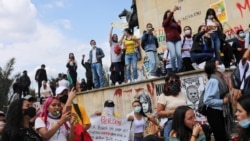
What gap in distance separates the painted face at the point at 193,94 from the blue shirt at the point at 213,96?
9.97 ft

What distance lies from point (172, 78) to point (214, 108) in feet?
2.46

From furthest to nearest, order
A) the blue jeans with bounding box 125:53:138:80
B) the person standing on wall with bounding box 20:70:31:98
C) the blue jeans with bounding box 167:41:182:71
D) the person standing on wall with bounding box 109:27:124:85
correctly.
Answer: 1. the person standing on wall with bounding box 20:70:31:98
2. the person standing on wall with bounding box 109:27:124:85
3. the blue jeans with bounding box 125:53:138:80
4. the blue jeans with bounding box 167:41:182:71

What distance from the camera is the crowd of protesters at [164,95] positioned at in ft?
13.9

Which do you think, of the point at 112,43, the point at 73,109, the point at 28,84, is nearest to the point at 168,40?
the point at 112,43

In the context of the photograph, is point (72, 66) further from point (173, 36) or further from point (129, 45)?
point (173, 36)

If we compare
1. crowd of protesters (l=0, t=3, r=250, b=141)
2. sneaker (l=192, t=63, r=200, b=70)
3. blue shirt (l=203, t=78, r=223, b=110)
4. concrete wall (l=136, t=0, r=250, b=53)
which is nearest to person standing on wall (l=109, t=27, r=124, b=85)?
crowd of protesters (l=0, t=3, r=250, b=141)

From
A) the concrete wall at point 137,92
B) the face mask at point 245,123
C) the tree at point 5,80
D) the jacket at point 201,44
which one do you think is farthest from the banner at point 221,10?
the tree at point 5,80

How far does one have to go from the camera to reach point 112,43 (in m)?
13.0

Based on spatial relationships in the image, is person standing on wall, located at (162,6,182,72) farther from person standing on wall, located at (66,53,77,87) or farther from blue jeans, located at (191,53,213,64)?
person standing on wall, located at (66,53,77,87)

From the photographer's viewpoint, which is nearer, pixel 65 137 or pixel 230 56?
pixel 65 137

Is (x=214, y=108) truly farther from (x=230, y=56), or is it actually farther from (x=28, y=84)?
(x=28, y=84)

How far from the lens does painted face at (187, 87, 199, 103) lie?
29.9 ft

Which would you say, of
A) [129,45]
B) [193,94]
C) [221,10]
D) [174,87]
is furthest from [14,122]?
[221,10]

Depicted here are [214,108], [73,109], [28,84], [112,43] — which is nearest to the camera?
[73,109]
